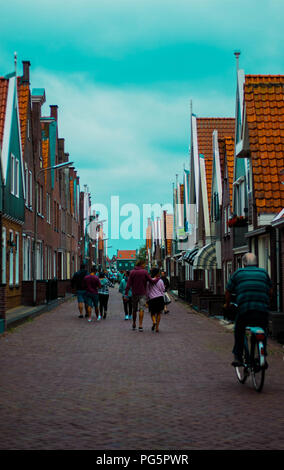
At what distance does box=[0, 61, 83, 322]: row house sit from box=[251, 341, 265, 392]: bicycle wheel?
34.2 ft

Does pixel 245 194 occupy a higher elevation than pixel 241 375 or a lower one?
higher

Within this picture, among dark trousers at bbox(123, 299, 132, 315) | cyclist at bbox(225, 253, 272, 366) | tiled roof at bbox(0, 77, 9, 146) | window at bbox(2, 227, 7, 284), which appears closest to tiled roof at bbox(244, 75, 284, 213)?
dark trousers at bbox(123, 299, 132, 315)

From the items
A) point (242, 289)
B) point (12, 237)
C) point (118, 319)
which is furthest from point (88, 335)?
point (12, 237)

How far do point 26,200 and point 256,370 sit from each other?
25.2 m

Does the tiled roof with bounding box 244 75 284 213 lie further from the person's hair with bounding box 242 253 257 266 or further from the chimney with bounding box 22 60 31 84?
the chimney with bounding box 22 60 31 84

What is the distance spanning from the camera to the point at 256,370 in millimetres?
9273

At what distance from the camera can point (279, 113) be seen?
73.2 feet

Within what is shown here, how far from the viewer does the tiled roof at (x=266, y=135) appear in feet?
67.9

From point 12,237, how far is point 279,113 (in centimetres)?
1228

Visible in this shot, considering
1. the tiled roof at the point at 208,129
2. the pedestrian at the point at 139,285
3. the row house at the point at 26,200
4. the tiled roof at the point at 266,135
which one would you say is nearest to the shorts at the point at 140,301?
the pedestrian at the point at 139,285

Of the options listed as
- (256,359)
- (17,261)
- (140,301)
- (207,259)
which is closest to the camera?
(256,359)

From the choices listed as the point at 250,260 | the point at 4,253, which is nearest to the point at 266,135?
the point at 4,253

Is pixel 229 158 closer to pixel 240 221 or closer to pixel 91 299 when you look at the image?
pixel 240 221

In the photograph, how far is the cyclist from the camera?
31.5 ft
